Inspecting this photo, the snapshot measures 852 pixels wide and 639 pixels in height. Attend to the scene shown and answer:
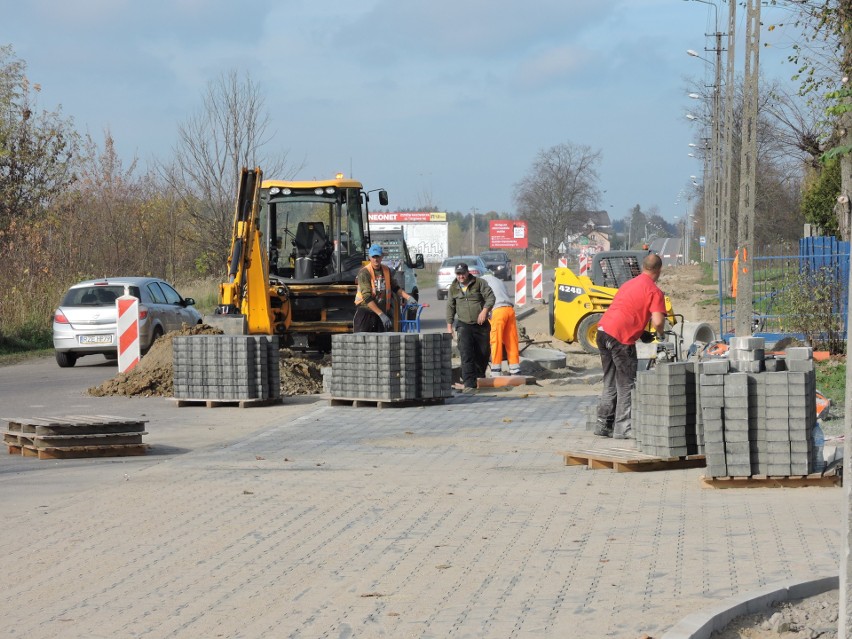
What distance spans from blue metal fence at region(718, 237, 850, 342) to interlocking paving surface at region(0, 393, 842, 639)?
1089cm

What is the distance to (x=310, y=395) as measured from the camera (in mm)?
17609

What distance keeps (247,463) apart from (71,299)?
12.8 m

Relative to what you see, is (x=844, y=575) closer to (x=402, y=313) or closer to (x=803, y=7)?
(x=402, y=313)

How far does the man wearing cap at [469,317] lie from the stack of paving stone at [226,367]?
2.91 m

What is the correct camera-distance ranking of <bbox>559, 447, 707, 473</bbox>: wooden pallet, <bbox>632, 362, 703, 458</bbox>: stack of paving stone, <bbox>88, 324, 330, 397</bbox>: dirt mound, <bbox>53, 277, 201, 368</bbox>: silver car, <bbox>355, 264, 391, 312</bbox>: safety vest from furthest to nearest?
<bbox>53, 277, 201, 368</bbox>: silver car, <bbox>88, 324, 330, 397</bbox>: dirt mound, <bbox>355, 264, 391, 312</bbox>: safety vest, <bbox>559, 447, 707, 473</bbox>: wooden pallet, <bbox>632, 362, 703, 458</bbox>: stack of paving stone

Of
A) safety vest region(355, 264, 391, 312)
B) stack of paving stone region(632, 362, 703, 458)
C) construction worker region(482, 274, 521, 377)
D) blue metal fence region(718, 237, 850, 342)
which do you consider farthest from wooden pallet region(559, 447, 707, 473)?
blue metal fence region(718, 237, 850, 342)

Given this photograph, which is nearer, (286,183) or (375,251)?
(375,251)

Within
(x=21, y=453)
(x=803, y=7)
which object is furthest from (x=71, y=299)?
(x=803, y=7)

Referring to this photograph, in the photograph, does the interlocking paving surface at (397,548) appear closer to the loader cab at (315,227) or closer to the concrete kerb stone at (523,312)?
the loader cab at (315,227)

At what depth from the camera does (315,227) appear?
2248 centimetres

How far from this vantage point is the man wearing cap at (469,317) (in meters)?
17.7

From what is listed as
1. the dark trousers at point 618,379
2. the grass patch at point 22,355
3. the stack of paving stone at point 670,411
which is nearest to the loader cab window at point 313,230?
the grass patch at point 22,355

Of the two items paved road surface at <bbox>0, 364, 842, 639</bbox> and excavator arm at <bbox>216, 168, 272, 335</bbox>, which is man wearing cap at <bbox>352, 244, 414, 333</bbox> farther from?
paved road surface at <bbox>0, 364, 842, 639</bbox>

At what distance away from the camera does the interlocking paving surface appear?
19.6ft
